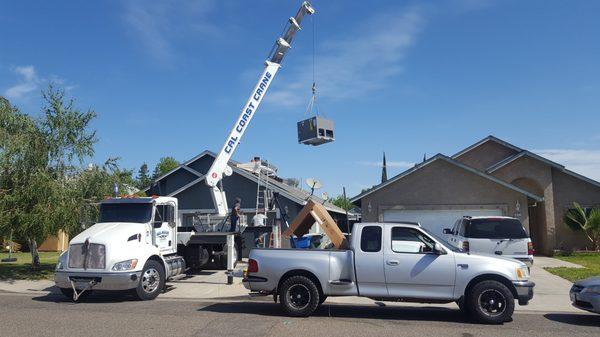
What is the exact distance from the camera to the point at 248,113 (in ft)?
64.6

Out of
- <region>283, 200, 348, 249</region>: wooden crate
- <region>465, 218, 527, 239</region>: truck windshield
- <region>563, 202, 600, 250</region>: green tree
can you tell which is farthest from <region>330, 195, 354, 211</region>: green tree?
<region>563, 202, 600, 250</region>: green tree

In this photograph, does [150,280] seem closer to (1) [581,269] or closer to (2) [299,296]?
(2) [299,296]

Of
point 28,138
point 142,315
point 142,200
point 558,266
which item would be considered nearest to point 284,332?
point 142,315

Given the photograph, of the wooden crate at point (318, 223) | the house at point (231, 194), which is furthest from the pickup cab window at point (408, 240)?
the house at point (231, 194)

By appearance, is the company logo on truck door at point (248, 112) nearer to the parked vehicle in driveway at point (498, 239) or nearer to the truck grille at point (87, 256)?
the truck grille at point (87, 256)

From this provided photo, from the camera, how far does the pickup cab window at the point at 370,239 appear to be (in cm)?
986

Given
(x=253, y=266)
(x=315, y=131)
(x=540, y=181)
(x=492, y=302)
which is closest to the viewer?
(x=492, y=302)

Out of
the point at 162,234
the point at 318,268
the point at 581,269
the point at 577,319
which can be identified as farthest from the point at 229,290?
the point at 581,269

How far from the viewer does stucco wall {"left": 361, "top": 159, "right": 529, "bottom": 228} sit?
23125 millimetres

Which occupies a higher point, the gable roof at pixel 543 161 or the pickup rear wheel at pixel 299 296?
the gable roof at pixel 543 161

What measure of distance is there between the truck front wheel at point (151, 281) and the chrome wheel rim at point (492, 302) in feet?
25.0

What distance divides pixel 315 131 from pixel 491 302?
1056 centimetres

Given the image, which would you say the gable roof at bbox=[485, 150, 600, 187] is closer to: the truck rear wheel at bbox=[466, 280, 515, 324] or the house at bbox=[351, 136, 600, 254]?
the house at bbox=[351, 136, 600, 254]

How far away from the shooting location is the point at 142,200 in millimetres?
13977
